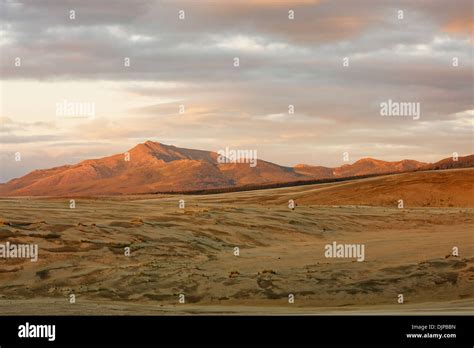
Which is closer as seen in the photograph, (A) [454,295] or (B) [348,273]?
(A) [454,295]

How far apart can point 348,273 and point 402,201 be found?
43867 millimetres

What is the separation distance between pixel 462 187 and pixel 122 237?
4808 cm

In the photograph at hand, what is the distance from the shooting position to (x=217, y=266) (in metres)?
33.1

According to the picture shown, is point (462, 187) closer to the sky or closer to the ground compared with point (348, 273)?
closer to the sky

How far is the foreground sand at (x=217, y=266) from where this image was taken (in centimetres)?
2670

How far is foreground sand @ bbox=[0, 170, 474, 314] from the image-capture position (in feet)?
87.6

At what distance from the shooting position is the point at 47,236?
3641 cm
